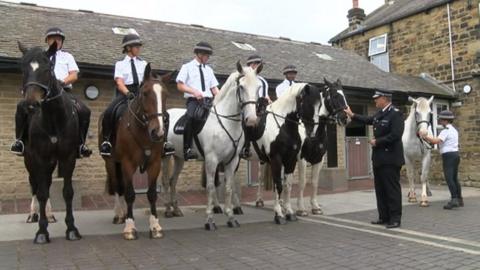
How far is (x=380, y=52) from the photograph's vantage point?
21.7m

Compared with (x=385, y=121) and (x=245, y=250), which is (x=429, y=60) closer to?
(x=385, y=121)

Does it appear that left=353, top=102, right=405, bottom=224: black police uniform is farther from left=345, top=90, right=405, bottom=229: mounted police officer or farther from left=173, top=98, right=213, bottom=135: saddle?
left=173, top=98, right=213, bottom=135: saddle

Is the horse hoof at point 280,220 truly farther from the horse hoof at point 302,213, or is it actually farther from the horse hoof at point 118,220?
the horse hoof at point 118,220

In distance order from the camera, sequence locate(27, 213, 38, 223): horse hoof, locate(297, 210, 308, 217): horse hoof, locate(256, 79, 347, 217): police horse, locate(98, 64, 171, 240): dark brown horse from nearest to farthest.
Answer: locate(98, 64, 171, 240): dark brown horse
locate(27, 213, 38, 223): horse hoof
locate(256, 79, 347, 217): police horse
locate(297, 210, 308, 217): horse hoof

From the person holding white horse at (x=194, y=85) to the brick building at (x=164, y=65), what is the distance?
11.3ft

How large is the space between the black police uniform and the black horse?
15.7 ft

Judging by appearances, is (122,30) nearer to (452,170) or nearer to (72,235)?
(72,235)

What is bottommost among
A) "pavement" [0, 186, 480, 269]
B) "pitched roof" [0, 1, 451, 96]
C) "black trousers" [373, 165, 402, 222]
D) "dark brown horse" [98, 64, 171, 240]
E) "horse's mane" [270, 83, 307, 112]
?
"pavement" [0, 186, 480, 269]

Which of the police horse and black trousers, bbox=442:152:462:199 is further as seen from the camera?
black trousers, bbox=442:152:462:199

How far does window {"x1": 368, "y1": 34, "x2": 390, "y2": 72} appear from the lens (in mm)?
21562

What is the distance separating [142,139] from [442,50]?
1624cm

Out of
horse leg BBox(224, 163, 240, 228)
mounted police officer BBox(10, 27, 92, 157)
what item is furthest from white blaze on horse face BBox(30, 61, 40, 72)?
horse leg BBox(224, 163, 240, 228)

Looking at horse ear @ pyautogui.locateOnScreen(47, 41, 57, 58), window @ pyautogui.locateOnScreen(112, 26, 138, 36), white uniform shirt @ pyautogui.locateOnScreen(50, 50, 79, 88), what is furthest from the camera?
window @ pyautogui.locateOnScreen(112, 26, 138, 36)

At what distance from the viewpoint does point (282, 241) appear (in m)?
6.34
